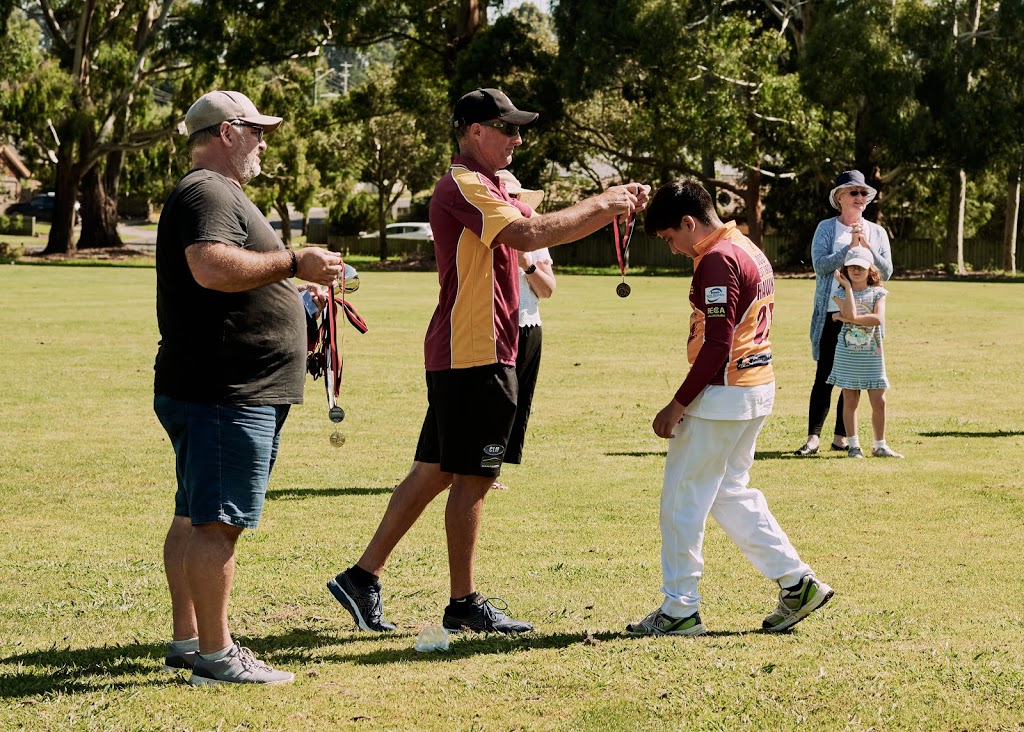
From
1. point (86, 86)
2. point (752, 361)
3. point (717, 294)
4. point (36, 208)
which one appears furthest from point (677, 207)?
point (36, 208)

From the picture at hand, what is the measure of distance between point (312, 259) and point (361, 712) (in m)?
1.62

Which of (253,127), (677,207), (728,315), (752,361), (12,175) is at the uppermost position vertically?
(12,175)

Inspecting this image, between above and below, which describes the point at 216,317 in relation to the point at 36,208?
below

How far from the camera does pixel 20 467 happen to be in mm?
10273

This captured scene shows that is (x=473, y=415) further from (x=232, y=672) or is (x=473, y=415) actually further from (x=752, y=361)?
(x=232, y=672)

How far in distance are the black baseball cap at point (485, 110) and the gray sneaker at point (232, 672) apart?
236 centimetres

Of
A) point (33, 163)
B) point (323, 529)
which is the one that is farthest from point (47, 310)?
point (33, 163)

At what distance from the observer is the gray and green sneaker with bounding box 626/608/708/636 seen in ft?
19.1

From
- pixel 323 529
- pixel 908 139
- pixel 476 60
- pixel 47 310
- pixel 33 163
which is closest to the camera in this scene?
pixel 323 529

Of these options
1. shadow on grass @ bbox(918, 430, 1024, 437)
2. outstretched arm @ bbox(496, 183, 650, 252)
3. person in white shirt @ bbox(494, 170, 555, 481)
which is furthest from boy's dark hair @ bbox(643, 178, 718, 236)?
shadow on grass @ bbox(918, 430, 1024, 437)

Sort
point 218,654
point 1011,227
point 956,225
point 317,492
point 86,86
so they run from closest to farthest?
point 218,654 < point 317,492 < point 956,225 < point 1011,227 < point 86,86

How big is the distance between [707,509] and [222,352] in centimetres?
224

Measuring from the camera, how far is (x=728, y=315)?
5730 mm

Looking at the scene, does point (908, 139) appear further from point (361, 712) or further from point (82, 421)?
point (361, 712)
